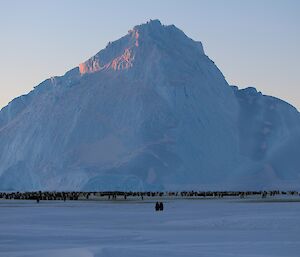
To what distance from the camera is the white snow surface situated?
112625 mm

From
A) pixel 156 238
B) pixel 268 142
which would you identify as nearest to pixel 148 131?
pixel 268 142

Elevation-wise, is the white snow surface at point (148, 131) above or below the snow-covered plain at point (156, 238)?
above

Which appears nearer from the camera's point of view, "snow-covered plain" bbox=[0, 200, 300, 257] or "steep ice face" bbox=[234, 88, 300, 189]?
"snow-covered plain" bbox=[0, 200, 300, 257]

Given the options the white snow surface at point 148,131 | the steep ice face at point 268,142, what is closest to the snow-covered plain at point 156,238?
the white snow surface at point 148,131

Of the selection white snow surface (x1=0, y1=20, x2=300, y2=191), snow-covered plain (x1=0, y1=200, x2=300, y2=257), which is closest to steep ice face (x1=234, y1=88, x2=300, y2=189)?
white snow surface (x1=0, y1=20, x2=300, y2=191)

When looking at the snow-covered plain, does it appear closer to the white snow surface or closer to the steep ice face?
the white snow surface

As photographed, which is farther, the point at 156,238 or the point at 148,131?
the point at 148,131

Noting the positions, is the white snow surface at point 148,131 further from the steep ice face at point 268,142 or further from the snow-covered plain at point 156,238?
the snow-covered plain at point 156,238

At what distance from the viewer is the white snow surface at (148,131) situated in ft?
370

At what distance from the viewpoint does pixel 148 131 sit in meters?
116

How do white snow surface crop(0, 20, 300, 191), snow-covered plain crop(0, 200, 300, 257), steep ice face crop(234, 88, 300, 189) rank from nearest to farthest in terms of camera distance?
snow-covered plain crop(0, 200, 300, 257) < white snow surface crop(0, 20, 300, 191) < steep ice face crop(234, 88, 300, 189)

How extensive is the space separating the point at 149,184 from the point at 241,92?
130 feet

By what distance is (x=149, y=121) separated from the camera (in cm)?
11531

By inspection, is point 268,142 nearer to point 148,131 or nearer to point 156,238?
point 148,131
